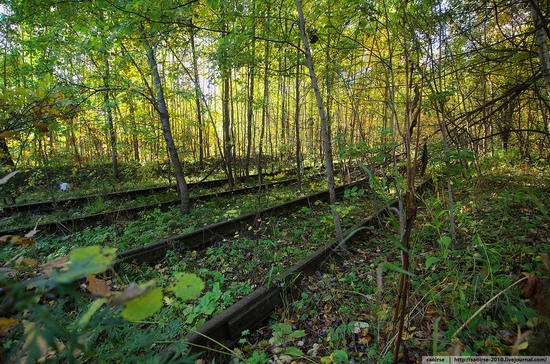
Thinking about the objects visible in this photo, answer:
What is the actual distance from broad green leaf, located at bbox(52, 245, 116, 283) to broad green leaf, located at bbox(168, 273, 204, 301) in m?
0.20

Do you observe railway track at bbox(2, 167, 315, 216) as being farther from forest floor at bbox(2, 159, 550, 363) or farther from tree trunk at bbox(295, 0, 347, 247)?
tree trunk at bbox(295, 0, 347, 247)

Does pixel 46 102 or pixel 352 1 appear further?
pixel 352 1

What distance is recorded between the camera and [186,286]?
2.38 feet

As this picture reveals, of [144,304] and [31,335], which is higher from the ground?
[144,304]

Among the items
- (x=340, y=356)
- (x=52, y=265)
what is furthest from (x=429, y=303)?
(x=52, y=265)

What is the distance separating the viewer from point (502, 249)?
9.70 ft

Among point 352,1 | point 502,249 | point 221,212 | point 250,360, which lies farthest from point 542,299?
point 221,212

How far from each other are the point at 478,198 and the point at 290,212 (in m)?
4.44

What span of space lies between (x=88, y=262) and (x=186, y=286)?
0.90 ft

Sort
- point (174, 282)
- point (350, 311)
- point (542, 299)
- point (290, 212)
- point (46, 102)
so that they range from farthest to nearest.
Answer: point (290, 212), point (350, 311), point (46, 102), point (542, 299), point (174, 282)

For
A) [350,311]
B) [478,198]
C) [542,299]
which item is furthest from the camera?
[478,198]

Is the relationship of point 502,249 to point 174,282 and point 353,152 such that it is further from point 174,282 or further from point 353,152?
point 174,282

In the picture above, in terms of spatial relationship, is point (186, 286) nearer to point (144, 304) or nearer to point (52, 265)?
point (144, 304)

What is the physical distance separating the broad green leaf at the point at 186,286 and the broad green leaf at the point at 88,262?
204 mm
